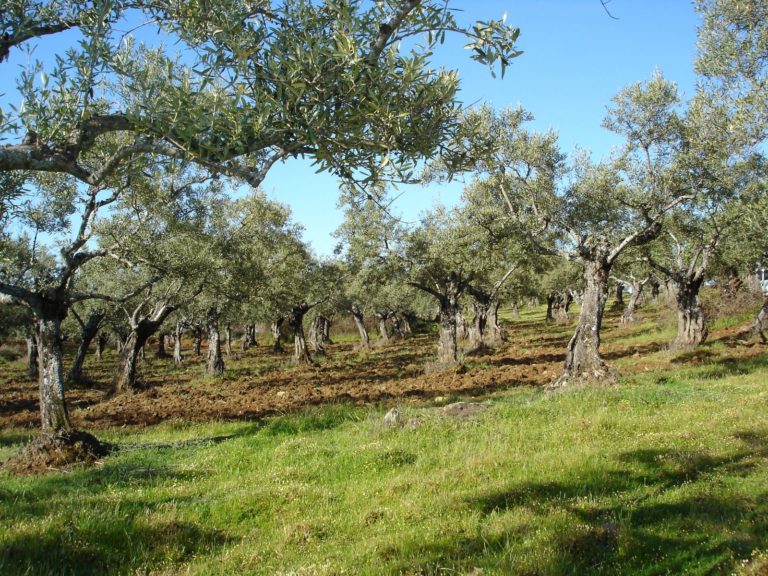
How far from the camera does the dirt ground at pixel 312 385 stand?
63.6 feet

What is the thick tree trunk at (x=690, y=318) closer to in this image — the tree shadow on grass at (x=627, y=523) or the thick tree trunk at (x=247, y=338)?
the tree shadow on grass at (x=627, y=523)

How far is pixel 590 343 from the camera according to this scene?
1778 cm

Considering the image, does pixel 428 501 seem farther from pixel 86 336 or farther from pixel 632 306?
pixel 632 306

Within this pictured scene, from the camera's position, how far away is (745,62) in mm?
12086

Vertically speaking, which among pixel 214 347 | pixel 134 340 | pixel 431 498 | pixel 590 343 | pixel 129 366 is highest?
pixel 134 340

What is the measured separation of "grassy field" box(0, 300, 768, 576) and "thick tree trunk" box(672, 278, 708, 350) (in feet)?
50.7

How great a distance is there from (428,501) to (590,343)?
1214 centimetres

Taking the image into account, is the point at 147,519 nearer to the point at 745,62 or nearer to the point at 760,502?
the point at 760,502

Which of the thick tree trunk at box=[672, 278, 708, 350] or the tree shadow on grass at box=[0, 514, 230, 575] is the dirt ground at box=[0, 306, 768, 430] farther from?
the tree shadow on grass at box=[0, 514, 230, 575]

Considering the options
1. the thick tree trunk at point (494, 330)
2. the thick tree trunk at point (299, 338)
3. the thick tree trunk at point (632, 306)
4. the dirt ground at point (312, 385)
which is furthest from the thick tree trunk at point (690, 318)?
the thick tree trunk at point (299, 338)

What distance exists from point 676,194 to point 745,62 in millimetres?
8384

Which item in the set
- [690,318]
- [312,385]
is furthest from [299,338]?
[690,318]

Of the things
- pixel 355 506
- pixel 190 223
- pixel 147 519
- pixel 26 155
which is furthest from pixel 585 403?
pixel 190 223

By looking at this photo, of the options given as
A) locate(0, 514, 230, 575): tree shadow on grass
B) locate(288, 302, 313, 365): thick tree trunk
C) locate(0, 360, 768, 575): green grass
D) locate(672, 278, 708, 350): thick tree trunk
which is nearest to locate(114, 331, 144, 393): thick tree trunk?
locate(0, 360, 768, 575): green grass
